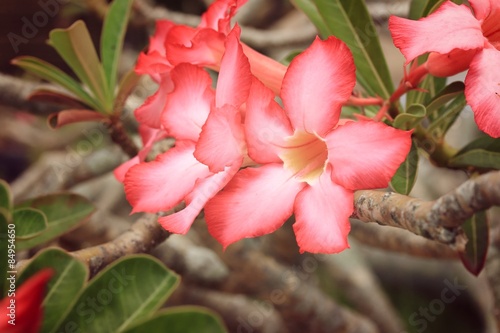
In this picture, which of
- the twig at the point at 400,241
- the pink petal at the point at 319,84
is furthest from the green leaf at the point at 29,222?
the twig at the point at 400,241

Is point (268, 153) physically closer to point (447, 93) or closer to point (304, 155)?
point (304, 155)

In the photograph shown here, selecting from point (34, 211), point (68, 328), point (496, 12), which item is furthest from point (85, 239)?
point (496, 12)

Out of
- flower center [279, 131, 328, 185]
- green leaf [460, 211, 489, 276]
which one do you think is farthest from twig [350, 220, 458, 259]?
flower center [279, 131, 328, 185]

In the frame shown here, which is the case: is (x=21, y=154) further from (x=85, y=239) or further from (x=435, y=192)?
(x=435, y=192)

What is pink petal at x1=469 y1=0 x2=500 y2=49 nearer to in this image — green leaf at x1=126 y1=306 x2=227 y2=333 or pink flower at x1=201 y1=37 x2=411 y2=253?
pink flower at x1=201 y1=37 x2=411 y2=253

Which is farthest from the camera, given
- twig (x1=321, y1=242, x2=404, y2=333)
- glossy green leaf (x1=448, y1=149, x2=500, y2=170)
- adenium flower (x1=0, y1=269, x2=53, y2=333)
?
twig (x1=321, y1=242, x2=404, y2=333)

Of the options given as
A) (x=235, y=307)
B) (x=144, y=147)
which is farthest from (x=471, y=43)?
(x=235, y=307)

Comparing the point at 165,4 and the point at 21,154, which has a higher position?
the point at 165,4
